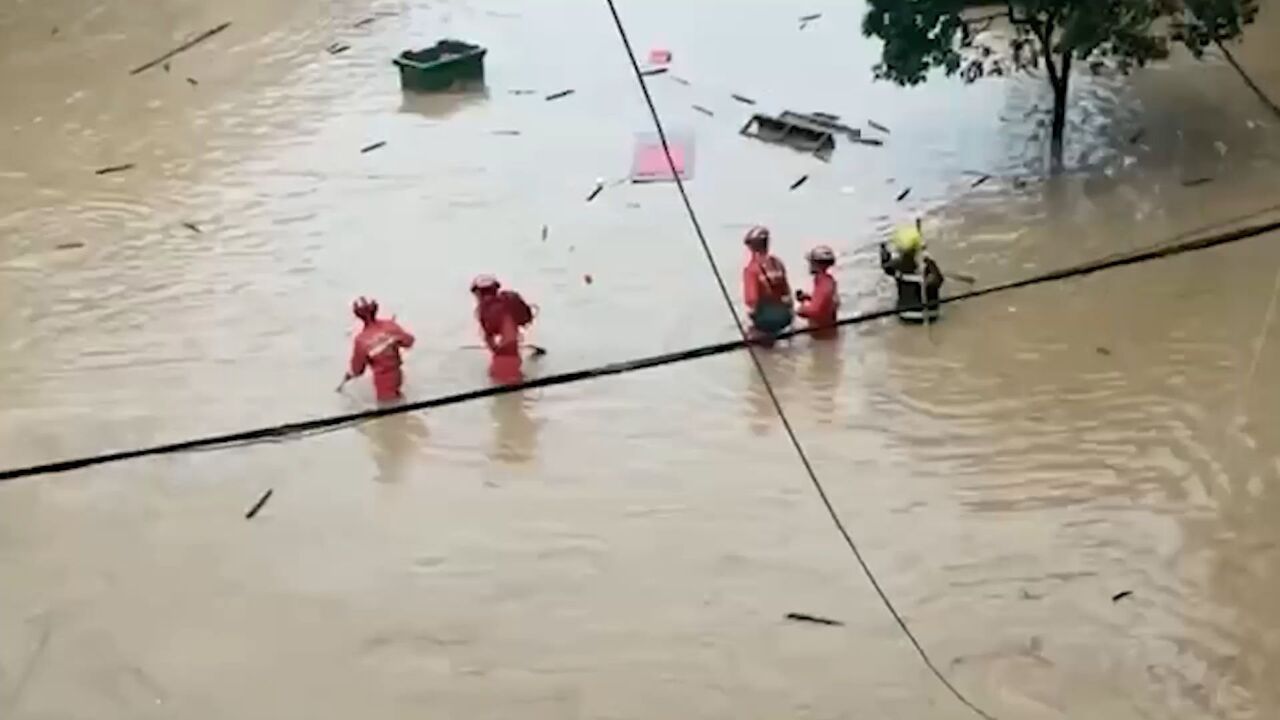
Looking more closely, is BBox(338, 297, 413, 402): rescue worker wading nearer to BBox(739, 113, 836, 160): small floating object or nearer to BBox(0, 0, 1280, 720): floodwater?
BBox(0, 0, 1280, 720): floodwater

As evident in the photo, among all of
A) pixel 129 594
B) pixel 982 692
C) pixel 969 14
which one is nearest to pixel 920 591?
pixel 982 692

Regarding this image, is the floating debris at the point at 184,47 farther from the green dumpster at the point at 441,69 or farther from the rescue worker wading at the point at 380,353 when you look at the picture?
the rescue worker wading at the point at 380,353

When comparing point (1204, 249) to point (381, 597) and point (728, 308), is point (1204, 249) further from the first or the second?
point (381, 597)

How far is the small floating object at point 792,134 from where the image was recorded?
1.87 meters

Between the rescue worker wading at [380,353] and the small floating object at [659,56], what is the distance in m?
0.70

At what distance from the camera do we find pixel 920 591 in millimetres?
1230

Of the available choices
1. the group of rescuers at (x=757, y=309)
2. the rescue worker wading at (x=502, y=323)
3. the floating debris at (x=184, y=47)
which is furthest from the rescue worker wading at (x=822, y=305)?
the floating debris at (x=184, y=47)

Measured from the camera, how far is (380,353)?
1458mm

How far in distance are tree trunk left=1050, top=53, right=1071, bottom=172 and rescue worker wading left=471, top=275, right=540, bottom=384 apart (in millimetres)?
651

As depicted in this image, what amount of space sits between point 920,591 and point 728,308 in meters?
0.43

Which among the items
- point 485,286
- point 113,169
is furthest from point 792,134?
point 113,169

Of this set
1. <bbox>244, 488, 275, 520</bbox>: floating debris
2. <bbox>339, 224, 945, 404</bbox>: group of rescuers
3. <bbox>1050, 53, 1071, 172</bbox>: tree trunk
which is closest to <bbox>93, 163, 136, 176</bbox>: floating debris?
<bbox>339, 224, 945, 404</bbox>: group of rescuers

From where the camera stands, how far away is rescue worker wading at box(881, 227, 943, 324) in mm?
1550

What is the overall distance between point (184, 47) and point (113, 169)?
0.35 meters
